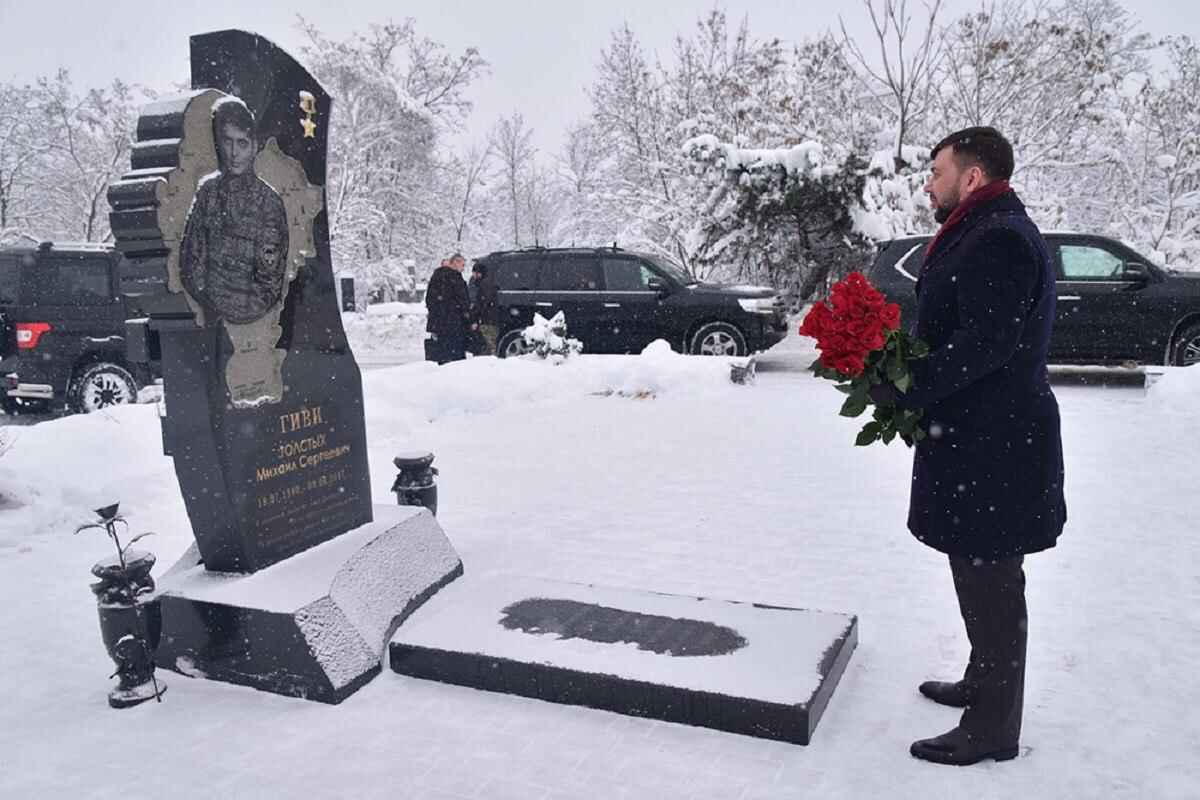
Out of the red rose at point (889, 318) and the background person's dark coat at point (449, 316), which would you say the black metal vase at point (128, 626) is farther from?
the background person's dark coat at point (449, 316)

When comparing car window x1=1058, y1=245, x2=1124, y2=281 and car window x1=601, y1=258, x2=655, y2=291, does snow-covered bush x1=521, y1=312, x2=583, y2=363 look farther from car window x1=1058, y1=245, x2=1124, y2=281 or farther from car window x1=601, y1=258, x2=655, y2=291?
car window x1=1058, y1=245, x2=1124, y2=281

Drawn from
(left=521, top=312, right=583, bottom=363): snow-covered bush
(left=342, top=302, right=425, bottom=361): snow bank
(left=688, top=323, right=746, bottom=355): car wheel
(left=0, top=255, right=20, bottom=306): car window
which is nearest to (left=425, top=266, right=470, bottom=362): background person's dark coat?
(left=521, top=312, right=583, bottom=363): snow-covered bush

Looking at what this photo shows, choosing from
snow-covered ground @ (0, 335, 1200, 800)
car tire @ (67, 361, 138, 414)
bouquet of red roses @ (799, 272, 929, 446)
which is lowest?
snow-covered ground @ (0, 335, 1200, 800)

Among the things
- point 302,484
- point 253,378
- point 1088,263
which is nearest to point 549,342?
point 1088,263

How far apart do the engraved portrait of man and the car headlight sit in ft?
31.2

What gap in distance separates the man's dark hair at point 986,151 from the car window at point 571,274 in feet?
35.2

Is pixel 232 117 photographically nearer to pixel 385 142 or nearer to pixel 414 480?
pixel 414 480

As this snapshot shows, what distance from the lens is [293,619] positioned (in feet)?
11.8

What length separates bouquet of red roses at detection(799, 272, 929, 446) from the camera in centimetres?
291

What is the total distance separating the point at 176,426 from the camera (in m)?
3.89

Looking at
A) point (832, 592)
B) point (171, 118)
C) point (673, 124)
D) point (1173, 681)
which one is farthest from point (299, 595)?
point (673, 124)

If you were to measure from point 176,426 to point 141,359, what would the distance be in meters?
0.34

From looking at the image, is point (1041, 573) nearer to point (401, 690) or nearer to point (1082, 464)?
point (1082, 464)

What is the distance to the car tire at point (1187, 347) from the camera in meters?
10.6
